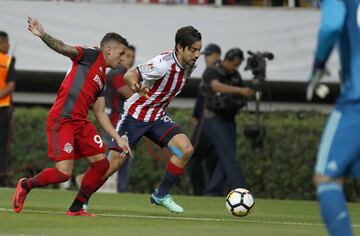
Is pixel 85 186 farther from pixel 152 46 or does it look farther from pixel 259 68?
pixel 152 46

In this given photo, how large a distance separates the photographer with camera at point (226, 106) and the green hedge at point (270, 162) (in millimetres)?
2145

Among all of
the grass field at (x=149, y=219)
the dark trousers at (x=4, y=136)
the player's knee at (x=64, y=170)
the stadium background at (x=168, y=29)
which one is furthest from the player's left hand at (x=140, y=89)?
the stadium background at (x=168, y=29)

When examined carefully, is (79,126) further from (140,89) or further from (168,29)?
(168,29)

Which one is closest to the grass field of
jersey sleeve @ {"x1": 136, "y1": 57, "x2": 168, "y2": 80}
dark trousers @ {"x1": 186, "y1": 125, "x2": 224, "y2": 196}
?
jersey sleeve @ {"x1": 136, "y1": 57, "x2": 168, "y2": 80}

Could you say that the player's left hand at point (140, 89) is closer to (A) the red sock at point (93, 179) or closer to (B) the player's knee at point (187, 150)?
(A) the red sock at point (93, 179)

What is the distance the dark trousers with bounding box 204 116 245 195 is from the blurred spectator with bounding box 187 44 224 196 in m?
0.59

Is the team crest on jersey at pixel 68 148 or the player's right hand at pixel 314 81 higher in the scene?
the player's right hand at pixel 314 81

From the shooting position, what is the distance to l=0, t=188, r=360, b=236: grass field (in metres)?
11.1

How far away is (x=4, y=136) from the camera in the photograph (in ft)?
64.5

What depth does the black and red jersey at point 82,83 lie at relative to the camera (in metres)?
12.8

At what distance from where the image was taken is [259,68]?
62.6ft

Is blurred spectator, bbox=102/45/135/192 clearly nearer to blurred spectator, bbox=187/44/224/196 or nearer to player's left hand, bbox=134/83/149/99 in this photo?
blurred spectator, bbox=187/44/224/196

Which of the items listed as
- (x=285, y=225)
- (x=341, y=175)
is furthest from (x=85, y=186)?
(x=341, y=175)

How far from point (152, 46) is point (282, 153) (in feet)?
10.9
